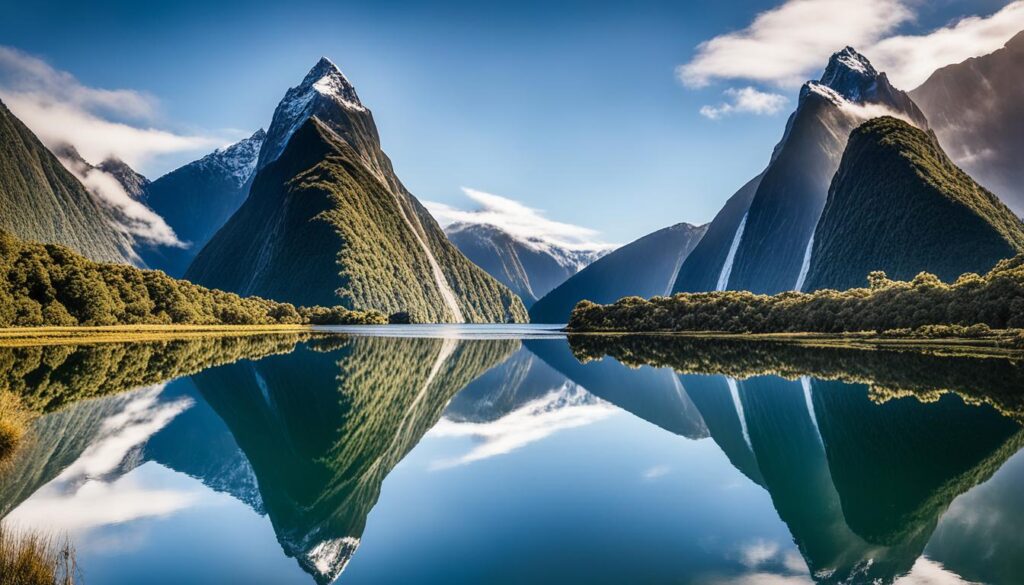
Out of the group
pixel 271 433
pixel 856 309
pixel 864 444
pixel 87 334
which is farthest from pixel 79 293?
pixel 856 309

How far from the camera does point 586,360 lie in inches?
2509

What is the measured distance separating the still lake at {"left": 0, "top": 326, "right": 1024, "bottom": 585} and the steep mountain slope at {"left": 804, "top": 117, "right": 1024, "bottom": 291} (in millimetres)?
106038

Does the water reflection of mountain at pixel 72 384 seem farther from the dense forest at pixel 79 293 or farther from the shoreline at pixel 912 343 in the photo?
the shoreline at pixel 912 343

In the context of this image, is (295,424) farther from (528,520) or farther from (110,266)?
(110,266)

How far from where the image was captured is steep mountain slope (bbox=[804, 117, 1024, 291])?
125625mm

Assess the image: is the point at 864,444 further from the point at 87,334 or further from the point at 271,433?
the point at 87,334

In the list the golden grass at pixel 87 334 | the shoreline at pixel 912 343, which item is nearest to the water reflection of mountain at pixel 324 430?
the golden grass at pixel 87 334

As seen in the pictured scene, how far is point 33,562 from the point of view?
33.2 feet

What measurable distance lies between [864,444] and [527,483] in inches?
450

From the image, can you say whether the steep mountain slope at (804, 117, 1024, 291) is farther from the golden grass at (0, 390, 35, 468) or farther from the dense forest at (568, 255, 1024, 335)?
the golden grass at (0, 390, 35, 468)

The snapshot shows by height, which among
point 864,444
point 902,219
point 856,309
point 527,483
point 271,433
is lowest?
point 271,433

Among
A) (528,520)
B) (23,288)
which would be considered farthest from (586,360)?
(23,288)

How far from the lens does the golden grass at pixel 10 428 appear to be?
18811 mm

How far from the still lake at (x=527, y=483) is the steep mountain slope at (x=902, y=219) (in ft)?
348
